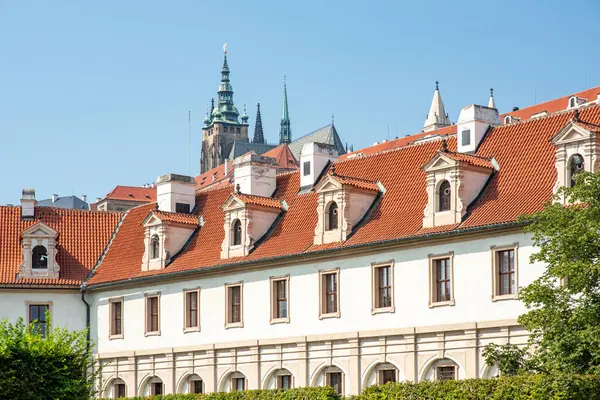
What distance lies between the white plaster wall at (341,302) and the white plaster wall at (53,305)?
1.01 m

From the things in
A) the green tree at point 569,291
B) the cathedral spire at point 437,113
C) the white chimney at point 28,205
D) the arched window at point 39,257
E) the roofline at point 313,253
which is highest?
the cathedral spire at point 437,113

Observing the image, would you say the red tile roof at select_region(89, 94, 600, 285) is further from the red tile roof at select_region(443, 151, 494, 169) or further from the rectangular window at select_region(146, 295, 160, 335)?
the rectangular window at select_region(146, 295, 160, 335)

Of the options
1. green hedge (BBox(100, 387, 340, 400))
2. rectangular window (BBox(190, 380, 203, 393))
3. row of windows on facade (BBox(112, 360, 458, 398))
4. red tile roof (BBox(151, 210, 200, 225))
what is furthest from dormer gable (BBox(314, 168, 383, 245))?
red tile roof (BBox(151, 210, 200, 225))

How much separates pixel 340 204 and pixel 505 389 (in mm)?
16466

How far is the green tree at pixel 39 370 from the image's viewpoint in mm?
Result: 47031

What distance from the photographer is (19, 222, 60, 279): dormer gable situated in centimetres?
6669

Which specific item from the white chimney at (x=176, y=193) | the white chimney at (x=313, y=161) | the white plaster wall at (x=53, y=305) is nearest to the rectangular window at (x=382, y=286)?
the white chimney at (x=313, y=161)

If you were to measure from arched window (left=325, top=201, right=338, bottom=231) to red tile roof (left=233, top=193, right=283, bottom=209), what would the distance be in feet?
15.4

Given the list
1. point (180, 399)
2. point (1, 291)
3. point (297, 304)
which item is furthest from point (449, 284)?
point (1, 291)

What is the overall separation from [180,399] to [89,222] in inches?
786

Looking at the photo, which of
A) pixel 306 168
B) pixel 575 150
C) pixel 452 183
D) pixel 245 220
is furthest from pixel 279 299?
pixel 575 150

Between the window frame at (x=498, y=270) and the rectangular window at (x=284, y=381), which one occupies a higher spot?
the window frame at (x=498, y=270)

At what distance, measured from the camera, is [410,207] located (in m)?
51.7

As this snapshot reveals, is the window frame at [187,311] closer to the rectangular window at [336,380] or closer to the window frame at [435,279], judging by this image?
the rectangular window at [336,380]
